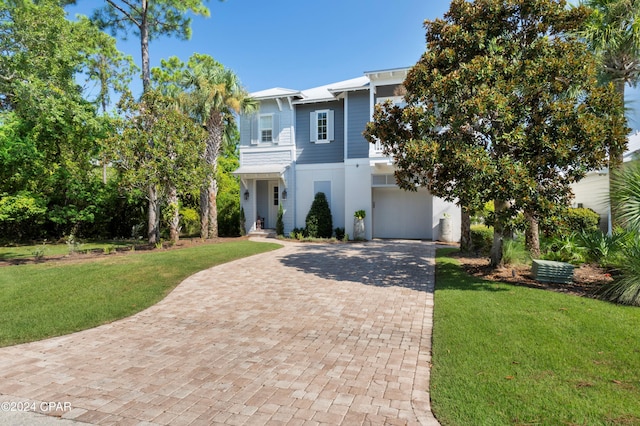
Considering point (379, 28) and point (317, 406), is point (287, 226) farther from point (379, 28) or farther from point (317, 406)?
point (317, 406)

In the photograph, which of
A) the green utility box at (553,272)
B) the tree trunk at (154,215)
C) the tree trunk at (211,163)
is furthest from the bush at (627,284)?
the tree trunk at (211,163)

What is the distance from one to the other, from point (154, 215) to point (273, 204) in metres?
6.48

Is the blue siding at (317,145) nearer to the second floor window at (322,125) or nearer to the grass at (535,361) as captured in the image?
the second floor window at (322,125)

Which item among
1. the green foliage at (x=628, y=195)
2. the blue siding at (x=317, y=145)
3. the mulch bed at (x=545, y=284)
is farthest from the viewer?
the blue siding at (x=317, y=145)

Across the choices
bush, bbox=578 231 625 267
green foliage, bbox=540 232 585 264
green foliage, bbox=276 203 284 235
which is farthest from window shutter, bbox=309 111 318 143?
bush, bbox=578 231 625 267

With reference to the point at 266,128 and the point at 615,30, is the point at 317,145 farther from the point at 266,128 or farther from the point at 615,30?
the point at 615,30

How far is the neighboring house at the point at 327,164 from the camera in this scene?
54.0 ft

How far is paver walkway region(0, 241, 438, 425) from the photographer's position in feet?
10.3

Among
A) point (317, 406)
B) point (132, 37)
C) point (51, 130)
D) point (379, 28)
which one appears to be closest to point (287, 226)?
point (379, 28)

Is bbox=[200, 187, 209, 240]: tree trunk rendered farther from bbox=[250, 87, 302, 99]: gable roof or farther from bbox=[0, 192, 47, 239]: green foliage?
bbox=[0, 192, 47, 239]: green foliage

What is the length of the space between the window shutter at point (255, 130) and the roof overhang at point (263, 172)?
4.78 feet

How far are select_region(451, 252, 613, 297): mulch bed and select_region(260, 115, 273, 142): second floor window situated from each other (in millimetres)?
12011

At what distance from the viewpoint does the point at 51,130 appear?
14648 millimetres

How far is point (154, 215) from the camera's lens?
14.1 metres
